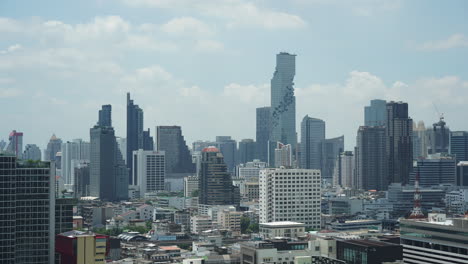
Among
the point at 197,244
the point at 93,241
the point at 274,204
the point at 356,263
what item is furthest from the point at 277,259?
the point at 274,204

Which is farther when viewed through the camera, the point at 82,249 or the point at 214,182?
the point at 214,182

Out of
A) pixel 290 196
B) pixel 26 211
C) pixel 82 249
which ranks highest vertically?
pixel 26 211

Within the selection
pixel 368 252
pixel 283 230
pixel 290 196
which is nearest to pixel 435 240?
pixel 368 252

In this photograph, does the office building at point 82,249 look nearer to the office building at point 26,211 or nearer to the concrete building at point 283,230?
the office building at point 26,211

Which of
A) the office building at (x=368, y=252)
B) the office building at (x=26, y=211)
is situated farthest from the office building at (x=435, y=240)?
the office building at (x=26, y=211)

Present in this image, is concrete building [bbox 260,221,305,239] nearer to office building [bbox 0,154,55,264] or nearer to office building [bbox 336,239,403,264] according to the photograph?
office building [bbox 336,239,403,264]

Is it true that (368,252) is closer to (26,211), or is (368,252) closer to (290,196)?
(26,211)

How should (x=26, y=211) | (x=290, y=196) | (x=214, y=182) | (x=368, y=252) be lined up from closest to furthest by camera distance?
(x=26, y=211) → (x=368, y=252) → (x=290, y=196) → (x=214, y=182)
